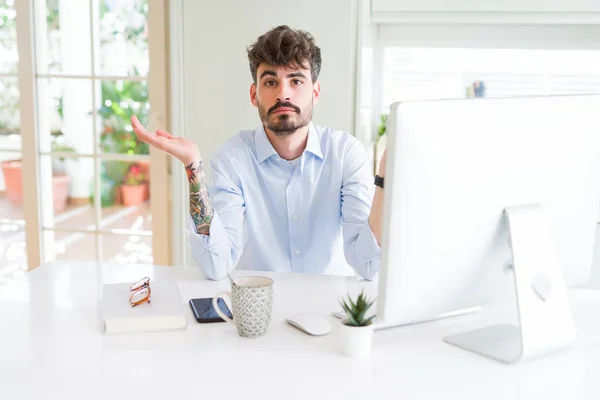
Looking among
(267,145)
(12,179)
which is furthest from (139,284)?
(12,179)

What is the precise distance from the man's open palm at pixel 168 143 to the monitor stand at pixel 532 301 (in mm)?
738

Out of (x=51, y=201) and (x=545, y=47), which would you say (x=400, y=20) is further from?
(x=51, y=201)

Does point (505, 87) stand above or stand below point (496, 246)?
above

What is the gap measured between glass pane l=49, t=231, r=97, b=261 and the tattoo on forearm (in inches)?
71.8

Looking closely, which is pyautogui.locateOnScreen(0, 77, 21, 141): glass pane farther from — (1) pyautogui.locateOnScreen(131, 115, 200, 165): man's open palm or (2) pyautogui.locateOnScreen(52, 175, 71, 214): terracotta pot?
(1) pyautogui.locateOnScreen(131, 115, 200, 165): man's open palm

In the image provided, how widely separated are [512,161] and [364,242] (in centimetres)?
60

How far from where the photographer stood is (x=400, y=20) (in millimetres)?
3090

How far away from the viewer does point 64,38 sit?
336 cm

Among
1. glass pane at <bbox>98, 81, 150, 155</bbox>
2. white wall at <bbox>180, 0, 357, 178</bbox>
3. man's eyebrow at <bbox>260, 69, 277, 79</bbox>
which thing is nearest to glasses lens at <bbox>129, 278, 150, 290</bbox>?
man's eyebrow at <bbox>260, 69, 277, 79</bbox>

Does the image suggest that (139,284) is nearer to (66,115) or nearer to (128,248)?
(128,248)

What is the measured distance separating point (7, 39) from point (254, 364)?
9.80 ft

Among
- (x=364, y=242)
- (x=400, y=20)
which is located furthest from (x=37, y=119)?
(x=364, y=242)

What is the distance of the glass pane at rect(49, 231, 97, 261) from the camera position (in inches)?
138

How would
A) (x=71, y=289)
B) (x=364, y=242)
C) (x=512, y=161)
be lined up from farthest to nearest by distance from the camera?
1. (x=364, y=242)
2. (x=71, y=289)
3. (x=512, y=161)
